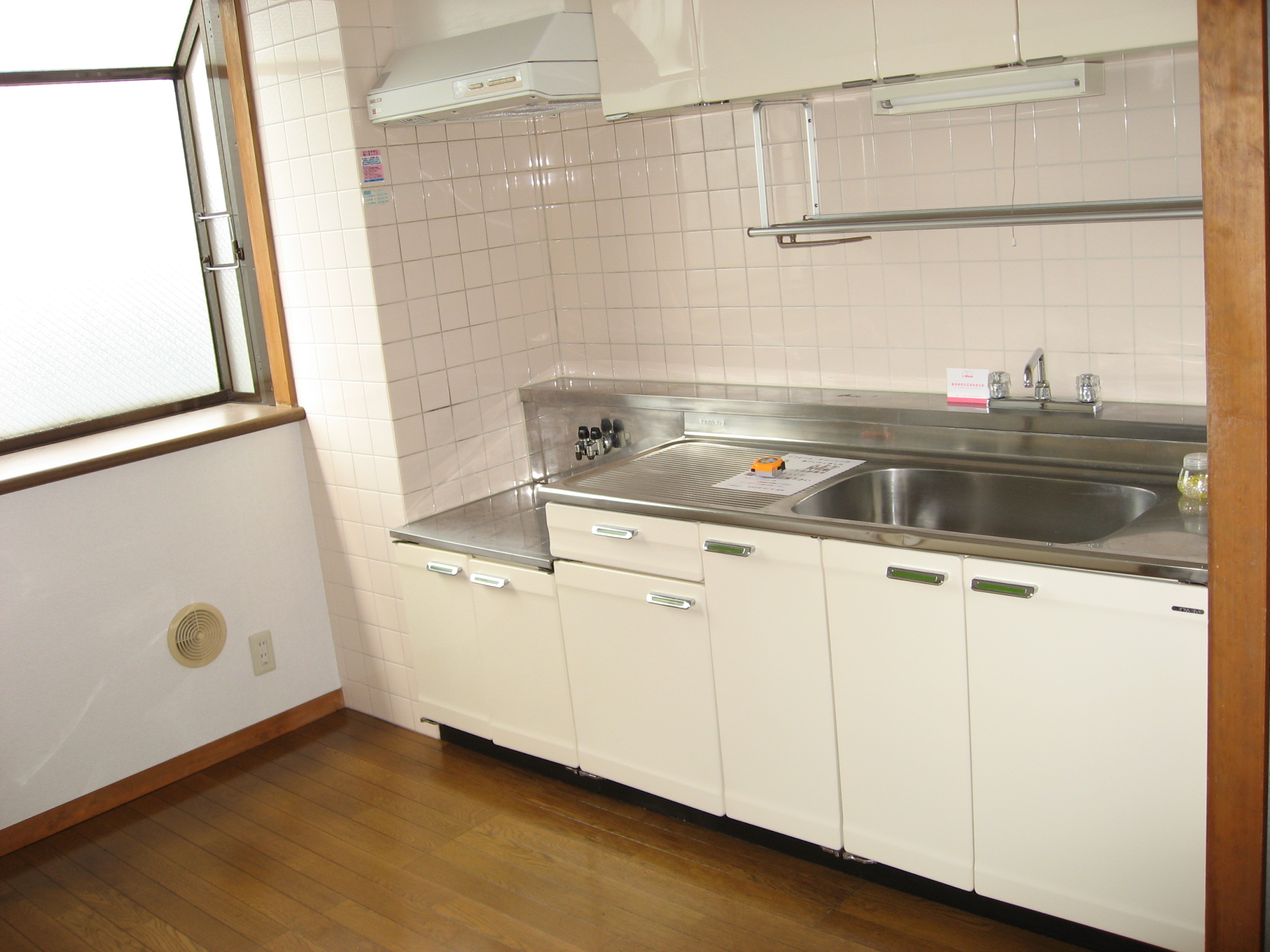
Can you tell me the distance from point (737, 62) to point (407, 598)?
1767mm

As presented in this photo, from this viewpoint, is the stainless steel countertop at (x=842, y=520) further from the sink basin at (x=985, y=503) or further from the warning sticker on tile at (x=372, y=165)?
the warning sticker on tile at (x=372, y=165)

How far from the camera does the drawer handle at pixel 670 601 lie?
2.60m

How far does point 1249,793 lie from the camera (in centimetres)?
181

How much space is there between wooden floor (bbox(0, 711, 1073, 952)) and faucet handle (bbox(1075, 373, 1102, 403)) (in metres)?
1.15

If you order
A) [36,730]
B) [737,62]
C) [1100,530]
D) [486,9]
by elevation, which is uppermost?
[486,9]

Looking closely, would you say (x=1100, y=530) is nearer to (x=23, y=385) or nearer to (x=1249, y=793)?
(x=1249, y=793)

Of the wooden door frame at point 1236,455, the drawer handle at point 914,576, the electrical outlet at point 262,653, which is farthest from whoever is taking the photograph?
the electrical outlet at point 262,653

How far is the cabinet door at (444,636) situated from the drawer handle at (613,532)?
1.73 ft

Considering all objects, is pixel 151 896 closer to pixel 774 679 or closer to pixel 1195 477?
pixel 774 679

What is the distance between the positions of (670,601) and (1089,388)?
41.4 inches

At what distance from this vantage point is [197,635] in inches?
133

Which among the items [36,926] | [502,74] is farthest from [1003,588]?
[36,926]

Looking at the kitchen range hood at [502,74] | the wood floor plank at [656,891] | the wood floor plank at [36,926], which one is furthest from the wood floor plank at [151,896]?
the kitchen range hood at [502,74]

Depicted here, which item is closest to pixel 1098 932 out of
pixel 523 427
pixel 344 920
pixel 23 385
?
pixel 344 920
